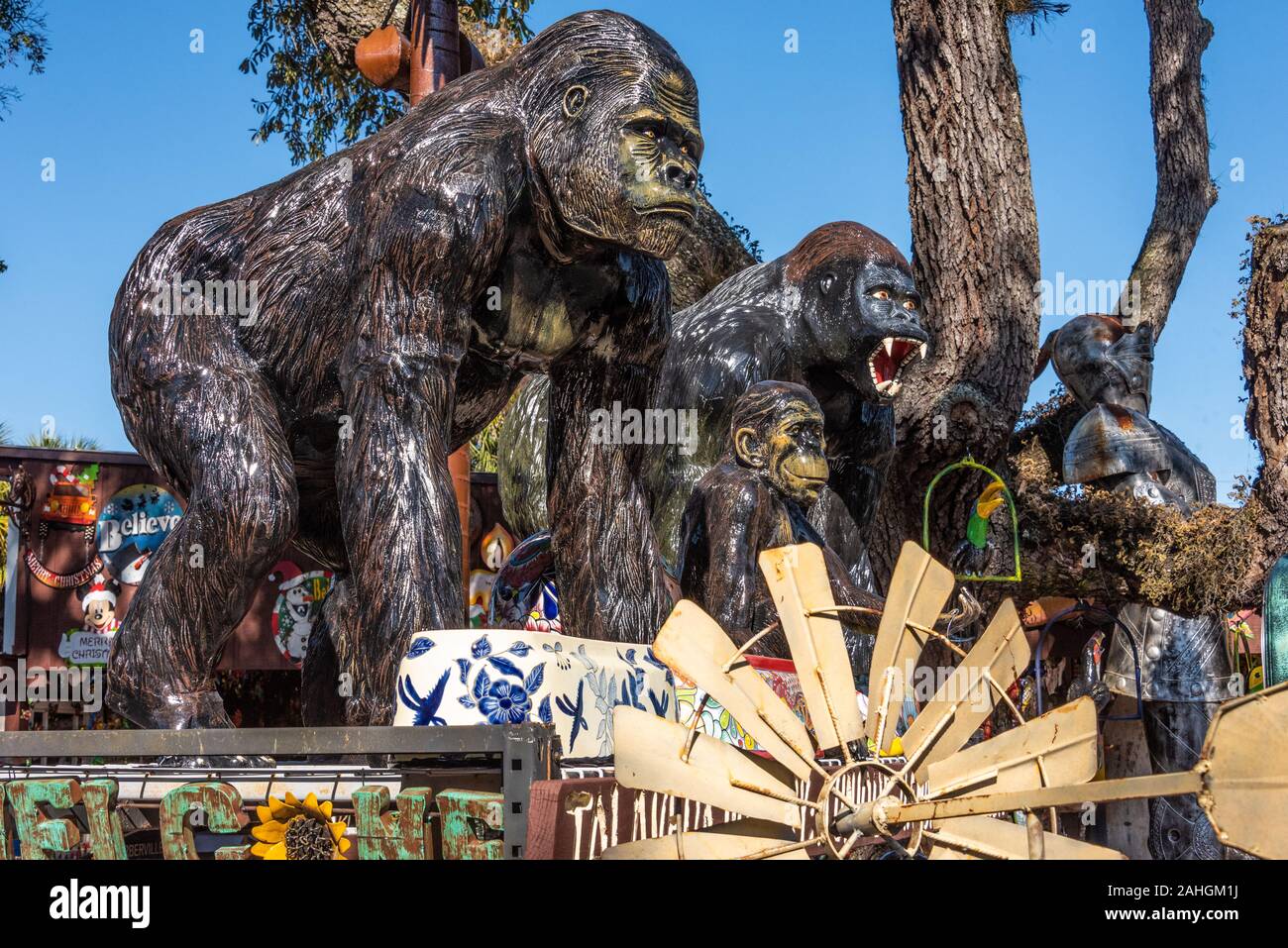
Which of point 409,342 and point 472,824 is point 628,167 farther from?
point 472,824

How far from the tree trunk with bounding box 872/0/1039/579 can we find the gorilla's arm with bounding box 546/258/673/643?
1762 mm

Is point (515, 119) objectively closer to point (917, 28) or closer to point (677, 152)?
point (677, 152)

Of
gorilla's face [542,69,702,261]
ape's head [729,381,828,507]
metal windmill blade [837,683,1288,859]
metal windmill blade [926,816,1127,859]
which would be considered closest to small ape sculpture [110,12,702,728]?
gorilla's face [542,69,702,261]

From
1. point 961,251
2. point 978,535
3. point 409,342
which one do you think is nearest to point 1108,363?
point 961,251

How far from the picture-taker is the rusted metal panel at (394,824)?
72.3 inches

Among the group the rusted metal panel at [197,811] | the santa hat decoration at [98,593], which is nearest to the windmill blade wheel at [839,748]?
the rusted metal panel at [197,811]

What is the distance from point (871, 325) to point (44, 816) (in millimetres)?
2571

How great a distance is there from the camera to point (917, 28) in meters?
4.90

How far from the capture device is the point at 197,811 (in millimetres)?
2023

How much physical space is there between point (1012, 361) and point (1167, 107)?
292 cm

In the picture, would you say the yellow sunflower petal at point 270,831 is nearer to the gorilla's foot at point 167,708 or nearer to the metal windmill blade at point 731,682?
the metal windmill blade at point 731,682

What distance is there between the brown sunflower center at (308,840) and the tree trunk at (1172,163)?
17.6ft

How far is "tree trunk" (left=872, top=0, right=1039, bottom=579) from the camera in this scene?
4.68 meters
